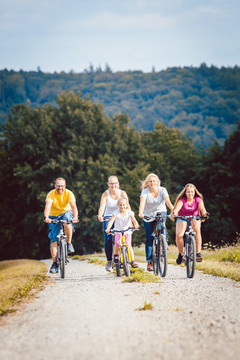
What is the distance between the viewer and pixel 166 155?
38938 mm

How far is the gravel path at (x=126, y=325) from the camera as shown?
361cm

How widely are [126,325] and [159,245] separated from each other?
4446 mm

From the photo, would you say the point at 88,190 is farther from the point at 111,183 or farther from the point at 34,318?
the point at 34,318

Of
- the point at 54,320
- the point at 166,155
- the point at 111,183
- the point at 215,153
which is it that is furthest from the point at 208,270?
the point at 166,155

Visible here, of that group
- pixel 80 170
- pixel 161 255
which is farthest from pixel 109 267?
pixel 80 170

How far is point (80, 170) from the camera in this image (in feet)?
101

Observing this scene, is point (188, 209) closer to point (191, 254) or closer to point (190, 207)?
point (190, 207)

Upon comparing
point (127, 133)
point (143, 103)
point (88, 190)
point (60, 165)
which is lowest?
point (88, 190)

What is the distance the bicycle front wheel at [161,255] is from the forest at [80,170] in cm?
2023

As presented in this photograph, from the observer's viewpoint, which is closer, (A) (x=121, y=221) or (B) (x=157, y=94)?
(A) (x=121, y=221)

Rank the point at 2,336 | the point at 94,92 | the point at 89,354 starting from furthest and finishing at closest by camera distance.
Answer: the point at 94,92 → the point at 2,336 → the point at 89,354

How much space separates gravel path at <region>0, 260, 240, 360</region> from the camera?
361 cm

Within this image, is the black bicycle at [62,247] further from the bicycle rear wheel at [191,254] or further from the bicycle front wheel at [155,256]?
the bicycle rear wheel at [191,254]

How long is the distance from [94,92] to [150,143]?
118 m
